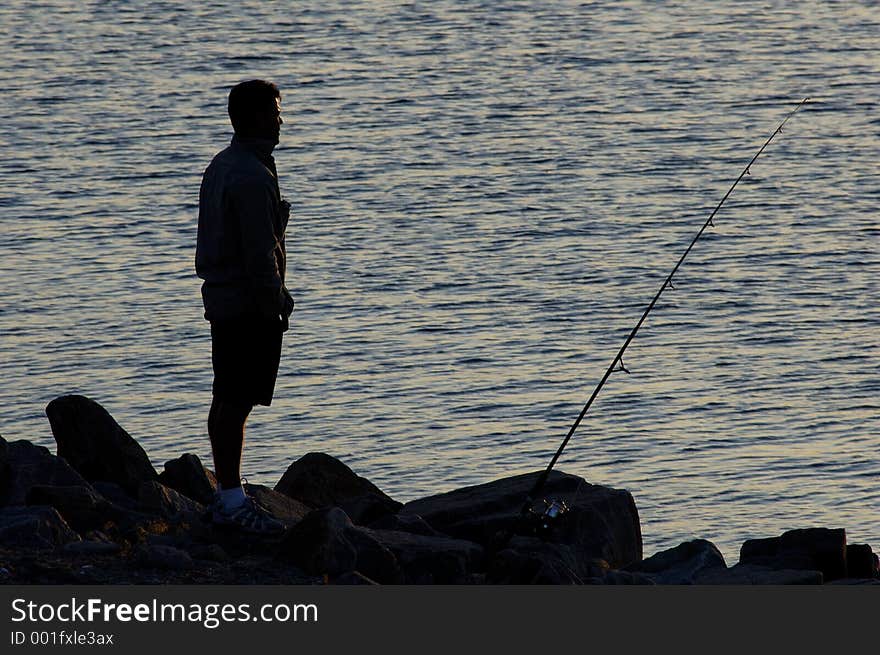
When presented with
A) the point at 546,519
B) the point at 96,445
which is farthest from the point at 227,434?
the point at 96,445

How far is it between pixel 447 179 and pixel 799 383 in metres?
7.02

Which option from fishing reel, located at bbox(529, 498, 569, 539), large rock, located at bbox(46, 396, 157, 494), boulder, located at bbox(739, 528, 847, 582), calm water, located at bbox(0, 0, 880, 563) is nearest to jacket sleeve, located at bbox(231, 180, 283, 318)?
fishing reel, located at bbox(529, 498, 569, 539)

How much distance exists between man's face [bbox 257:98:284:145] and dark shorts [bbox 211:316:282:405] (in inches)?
27.5

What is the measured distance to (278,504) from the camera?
8.66 m

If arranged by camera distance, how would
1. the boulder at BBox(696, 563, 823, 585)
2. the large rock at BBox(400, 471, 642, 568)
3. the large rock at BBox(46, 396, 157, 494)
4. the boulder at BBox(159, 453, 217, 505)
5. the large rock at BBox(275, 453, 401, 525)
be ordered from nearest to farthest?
the boulder at BBox(696, 563, 823, 585)
the large rock at BBox(400, 471, 642, 568)
the boulder at BBox(159, 453, 217, 505)
the large rock at BBox(46, 396, 157, 494)
the large rock at BBox(275, 453, 401, 525)

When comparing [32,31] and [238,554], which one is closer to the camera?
[238,554]

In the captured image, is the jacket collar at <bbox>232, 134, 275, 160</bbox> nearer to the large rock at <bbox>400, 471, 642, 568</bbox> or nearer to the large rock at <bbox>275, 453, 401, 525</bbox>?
the large rock at <bbox>400, 471, 642, 568</bbox>

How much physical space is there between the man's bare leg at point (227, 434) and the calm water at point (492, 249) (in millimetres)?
3762

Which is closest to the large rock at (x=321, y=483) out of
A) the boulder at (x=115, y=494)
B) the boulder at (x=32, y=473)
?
the boulder at (x=115, y=494)

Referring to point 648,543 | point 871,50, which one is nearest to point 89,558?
point 648,543

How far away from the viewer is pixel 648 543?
10.5 metres

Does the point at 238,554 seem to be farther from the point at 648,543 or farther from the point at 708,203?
the point at 708,203

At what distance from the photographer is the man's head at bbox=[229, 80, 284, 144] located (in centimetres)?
699
